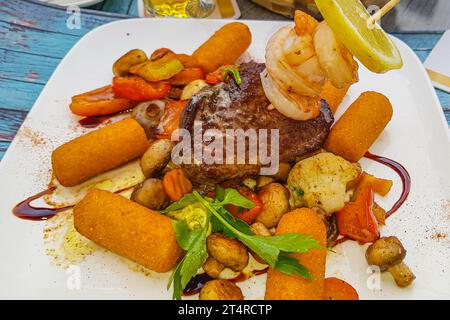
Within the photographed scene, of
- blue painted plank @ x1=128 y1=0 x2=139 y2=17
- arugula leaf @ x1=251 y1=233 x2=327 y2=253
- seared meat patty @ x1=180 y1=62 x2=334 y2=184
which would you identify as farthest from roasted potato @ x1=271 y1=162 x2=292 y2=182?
blue painted plank @ x1=128 y1=0 x2=139 y2=17

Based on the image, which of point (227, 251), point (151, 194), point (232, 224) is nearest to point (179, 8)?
point (151, 194)

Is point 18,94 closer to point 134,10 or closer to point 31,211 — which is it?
point 31,211

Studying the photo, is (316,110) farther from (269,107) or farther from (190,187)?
(190,187)

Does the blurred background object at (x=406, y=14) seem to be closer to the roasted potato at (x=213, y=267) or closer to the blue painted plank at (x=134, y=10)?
the blue painted plank at (x=134, y=10)

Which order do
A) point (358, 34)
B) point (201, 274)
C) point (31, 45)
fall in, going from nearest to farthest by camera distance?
point (358, 34) → point (201, 274) → point (31, 45)

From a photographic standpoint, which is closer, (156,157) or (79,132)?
(156,157)

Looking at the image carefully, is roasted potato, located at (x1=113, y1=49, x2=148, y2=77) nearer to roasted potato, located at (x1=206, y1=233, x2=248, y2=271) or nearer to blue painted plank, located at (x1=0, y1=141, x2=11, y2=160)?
blue painted plank, located at (x1=0, y1=141, x2=11, y2=160)
